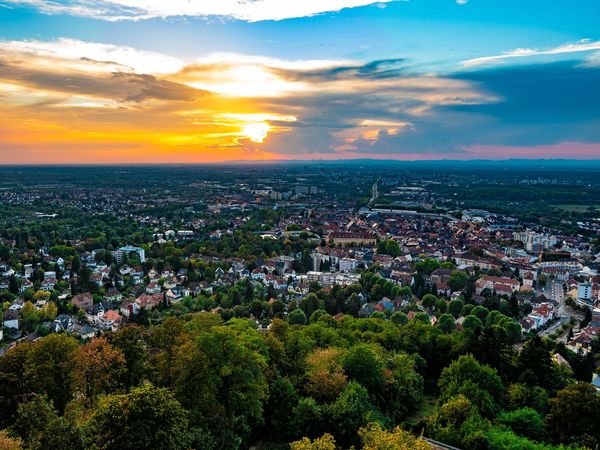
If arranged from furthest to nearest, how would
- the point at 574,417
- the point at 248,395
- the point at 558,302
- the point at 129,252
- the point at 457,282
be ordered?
the point at 129,252 → the point at 457,282 → the point at 558,302 → the point at 574,417 → the point at 248,395

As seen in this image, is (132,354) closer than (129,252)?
Yes

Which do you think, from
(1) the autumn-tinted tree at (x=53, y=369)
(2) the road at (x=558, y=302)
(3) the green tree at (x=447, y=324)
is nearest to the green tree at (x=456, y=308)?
(3) the green tree at (x=447, y=324)

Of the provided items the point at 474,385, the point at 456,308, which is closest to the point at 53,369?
the point at 474,385

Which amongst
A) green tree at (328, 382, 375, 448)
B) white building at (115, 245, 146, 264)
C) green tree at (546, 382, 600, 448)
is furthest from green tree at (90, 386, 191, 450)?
white building at (115, 245, 146, 264)

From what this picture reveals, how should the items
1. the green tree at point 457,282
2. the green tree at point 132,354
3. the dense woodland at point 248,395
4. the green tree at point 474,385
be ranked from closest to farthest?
the dense woodland at point 248,395
the green tree at point 132,354
the green tree at point 474,385
the green tree at point 457,282

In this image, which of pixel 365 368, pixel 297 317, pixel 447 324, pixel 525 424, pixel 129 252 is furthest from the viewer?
pixel 129 252

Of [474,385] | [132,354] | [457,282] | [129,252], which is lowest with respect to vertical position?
[457,282]

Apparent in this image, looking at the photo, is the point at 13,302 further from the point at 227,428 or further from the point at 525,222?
the point at 525,222

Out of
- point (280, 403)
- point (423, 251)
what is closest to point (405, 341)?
point (280, 403)

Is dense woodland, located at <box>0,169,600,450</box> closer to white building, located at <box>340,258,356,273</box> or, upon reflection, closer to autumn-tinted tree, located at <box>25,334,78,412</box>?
autumn-tinted tree, located at <box>25,334,78,412</box>

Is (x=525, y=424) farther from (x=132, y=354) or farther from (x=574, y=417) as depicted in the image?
(x=132, y=354)

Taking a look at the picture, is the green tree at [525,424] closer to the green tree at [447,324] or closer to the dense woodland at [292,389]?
the dense woodland at [292,389]
